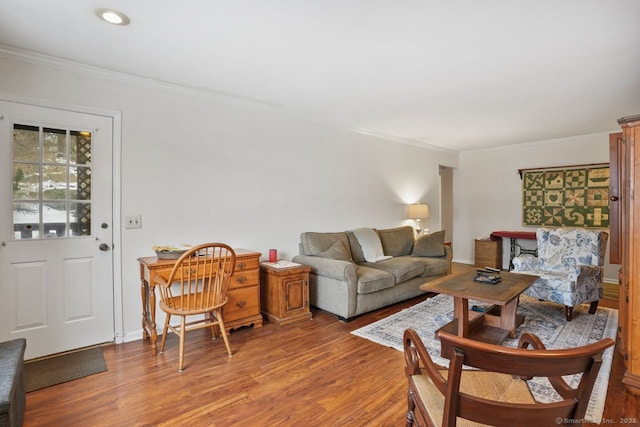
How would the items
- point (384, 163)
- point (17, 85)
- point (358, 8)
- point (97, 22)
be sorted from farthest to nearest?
point (384, 163) < point (17, 85) < point (97, 22) < point (358, 8)

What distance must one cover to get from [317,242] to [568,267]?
9.53ft

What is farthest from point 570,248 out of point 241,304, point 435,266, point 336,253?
point 241,304

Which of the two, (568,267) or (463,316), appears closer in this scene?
(463,316)

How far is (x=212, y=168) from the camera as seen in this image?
3432mm

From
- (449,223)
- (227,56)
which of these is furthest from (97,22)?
(449,223)

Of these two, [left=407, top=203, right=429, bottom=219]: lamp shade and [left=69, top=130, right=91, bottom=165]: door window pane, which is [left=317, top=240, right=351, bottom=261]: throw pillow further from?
[left=69, top=130, right=91, bottom=165]: door window pane

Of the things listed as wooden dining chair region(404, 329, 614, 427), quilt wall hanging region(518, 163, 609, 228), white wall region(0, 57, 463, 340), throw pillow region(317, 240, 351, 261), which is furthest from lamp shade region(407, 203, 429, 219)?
wooden dining chair region(404, 329, 614, 427)

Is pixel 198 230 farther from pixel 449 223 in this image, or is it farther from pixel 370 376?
pixel 449 223

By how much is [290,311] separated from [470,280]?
178 centimetres

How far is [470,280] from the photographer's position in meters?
3.20

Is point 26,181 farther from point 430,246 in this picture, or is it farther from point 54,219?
point 430,246

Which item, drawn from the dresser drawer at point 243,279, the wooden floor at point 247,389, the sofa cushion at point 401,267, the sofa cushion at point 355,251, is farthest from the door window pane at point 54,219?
the sofa cushion at point 401,267

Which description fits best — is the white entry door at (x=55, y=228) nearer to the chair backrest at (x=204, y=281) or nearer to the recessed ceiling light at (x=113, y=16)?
the chair backrest at (x=204, y=281)

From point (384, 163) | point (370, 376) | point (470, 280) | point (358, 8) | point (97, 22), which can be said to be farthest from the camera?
point (384, 163)
